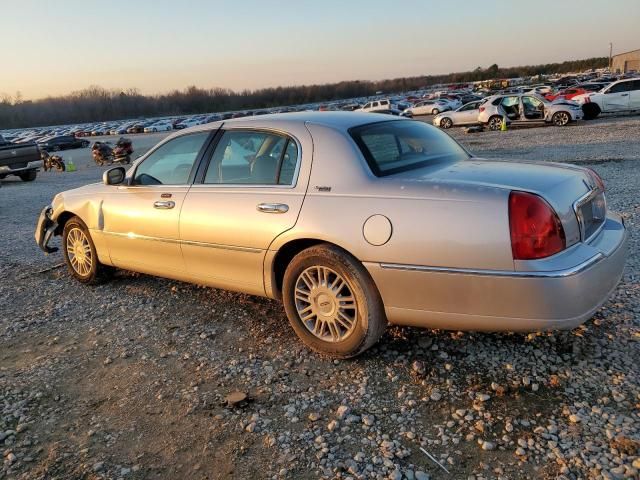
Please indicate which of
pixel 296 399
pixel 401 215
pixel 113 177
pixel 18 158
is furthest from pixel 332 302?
pixel 18 158

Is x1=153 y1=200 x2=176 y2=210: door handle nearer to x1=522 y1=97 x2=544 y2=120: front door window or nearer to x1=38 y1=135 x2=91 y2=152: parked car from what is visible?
x1=522 y1=97 x2=544 y2=120: front door window

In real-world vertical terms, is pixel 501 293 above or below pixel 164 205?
below

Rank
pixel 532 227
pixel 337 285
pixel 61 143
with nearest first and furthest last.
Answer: pixel 532 227
pixel 337 285
pixel 61 143

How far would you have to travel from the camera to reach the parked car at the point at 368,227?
2.87 metres

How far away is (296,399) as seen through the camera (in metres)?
3.17

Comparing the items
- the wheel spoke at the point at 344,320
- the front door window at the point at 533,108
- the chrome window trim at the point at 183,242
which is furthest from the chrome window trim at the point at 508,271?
the front door window at the point at 533,108

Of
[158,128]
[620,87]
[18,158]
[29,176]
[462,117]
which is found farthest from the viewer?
[158,128]

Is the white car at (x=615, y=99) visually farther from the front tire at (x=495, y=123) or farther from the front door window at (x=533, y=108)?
the front tire at (x=495, y=123)

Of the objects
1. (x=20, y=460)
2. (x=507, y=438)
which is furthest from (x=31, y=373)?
(x=507, y=438)

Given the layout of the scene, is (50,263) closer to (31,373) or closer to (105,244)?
(105,244)

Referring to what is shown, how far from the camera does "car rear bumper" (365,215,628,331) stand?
2.82 m

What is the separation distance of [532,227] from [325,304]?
4.63 feet

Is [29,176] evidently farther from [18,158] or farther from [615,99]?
[615,99]

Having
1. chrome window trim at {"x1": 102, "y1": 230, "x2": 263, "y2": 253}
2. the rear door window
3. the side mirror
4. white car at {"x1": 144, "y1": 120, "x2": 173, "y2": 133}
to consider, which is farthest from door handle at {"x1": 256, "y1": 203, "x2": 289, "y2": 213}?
white car at {"x1": 144, "y1": 120, "x2": 173, "y2": 133}
